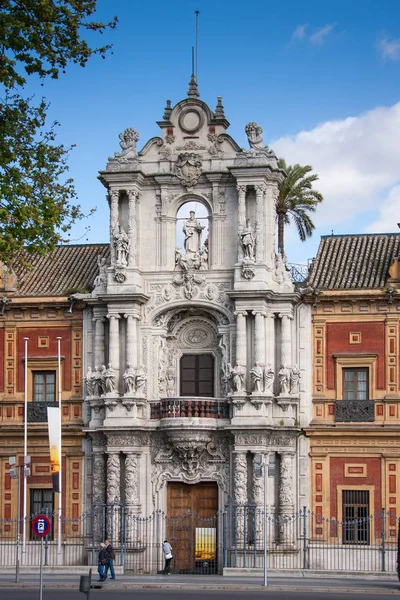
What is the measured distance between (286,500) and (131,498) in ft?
20.4

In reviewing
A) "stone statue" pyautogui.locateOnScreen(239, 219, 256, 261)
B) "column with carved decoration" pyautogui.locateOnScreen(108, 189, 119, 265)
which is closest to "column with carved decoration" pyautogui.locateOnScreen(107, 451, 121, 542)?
"column with carved decoration" pyautogui.locateOnScreen(108, 189, 119, 265)

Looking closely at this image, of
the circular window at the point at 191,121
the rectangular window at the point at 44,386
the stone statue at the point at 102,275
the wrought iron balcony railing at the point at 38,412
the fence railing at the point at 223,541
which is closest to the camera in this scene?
the fence railing at the point at 223,541

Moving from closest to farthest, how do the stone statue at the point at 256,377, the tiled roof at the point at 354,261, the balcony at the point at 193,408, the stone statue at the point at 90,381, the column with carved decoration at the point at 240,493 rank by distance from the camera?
the column with carved decoration at the point at 240,493
the stone statue at the point at 256,377
the balcony at the point at 193,408
the tiled roof at the point at 354,261
the stone statue at the point at 90,381

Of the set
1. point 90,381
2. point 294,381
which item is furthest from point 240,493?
point 90,381

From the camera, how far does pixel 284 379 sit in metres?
58.3

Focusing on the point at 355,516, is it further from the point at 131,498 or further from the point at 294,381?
the point at 131,498

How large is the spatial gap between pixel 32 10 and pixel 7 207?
196 inches

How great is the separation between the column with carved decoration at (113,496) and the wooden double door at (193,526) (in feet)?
7.06

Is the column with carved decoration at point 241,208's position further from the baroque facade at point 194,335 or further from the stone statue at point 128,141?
the stone statue at point 128,141

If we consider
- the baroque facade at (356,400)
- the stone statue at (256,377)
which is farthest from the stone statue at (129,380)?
the baroque facade at (356,400)

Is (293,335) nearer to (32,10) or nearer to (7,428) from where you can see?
(7,428)

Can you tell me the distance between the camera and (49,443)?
193 ft

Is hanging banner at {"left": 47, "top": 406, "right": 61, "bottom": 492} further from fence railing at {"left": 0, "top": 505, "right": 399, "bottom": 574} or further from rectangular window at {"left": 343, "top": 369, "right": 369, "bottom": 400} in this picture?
rectangular window at {"left": 343, "top": 369, "right": 369, "bottom": 400}

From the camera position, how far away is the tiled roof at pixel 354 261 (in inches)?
2346
